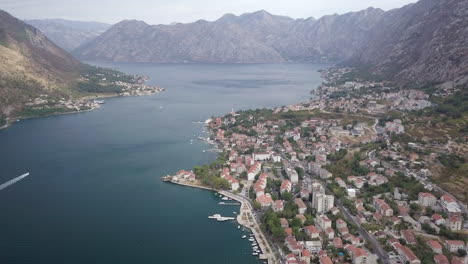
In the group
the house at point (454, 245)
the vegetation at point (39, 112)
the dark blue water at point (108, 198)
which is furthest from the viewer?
the vegetation at point (39, 112)

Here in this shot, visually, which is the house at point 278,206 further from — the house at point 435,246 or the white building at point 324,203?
the house at point 435,246

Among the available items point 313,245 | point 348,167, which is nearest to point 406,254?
point 313,245

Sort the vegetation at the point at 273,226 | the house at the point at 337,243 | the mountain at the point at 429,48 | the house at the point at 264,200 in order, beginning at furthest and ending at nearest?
1. the mountain at the point at 429,48
2. the house at the point at 264,200
3. the vegetation at the point at 273,226
4. the house at the point at 337,243

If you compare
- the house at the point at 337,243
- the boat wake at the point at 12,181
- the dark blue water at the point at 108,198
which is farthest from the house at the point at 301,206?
the boat wake at the point at 12,181

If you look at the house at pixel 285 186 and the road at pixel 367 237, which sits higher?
the house at pixel 285 186

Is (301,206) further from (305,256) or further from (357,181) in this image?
(357,181)
